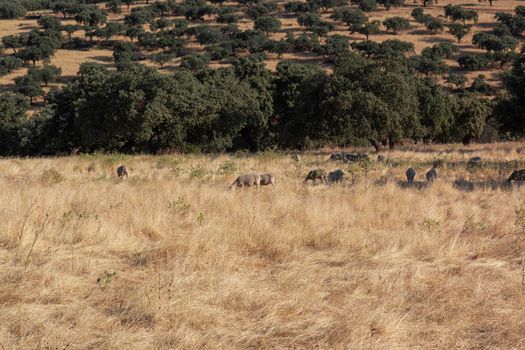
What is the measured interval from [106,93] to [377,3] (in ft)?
346

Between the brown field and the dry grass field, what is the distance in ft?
216

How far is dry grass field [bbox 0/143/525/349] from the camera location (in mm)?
3789

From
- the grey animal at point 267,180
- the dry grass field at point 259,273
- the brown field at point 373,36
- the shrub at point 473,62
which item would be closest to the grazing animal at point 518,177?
the dry grass field at point 259,273

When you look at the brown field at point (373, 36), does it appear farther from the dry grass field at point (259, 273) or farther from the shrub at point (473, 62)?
the dry grass field at point (259, 273)

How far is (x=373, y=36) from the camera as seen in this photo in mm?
91500

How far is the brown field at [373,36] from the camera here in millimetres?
74537

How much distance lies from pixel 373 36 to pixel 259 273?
3730 inches

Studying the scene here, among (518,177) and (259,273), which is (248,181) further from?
(518,177)

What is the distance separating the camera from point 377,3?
11988 centimetres

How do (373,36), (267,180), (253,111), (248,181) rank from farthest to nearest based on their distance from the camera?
(373,36) < (253,111) < (267,180) < (248,181)

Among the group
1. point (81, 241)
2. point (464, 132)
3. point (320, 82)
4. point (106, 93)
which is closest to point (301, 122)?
point (320, 82)

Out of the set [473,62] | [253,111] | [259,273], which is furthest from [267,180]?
[473,62]

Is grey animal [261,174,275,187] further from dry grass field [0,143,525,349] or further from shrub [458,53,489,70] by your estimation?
shrub [458,53,489,70]

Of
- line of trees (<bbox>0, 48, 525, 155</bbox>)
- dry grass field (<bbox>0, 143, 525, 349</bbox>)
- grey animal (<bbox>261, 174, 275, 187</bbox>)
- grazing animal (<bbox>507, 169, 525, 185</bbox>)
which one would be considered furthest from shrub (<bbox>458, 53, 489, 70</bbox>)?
dry grass field (<bbox>0, 143, 525, 349</bbox>)
